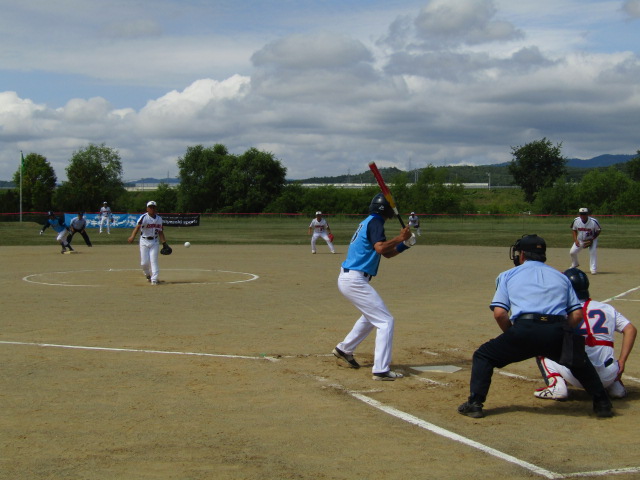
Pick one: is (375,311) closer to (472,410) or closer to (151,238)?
(472,410)

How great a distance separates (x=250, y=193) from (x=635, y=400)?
101274mm

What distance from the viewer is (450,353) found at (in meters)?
10.1

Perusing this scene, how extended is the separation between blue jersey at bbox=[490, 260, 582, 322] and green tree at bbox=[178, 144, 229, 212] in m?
105

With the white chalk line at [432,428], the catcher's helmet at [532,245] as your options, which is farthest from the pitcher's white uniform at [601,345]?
the white chalk line at [432,428]

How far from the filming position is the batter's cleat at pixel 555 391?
7621mm

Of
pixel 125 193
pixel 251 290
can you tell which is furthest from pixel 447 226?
pixel 125 193

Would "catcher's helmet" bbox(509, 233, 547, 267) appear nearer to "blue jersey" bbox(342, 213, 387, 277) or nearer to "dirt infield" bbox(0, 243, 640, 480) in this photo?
"dirt infield" bbox(0, 243, 640, 480)

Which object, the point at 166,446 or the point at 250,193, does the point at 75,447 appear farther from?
the point at 250,193

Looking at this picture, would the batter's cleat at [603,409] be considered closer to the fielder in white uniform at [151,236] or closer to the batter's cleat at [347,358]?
the batter's cleat at [347,358]

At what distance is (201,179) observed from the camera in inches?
4532

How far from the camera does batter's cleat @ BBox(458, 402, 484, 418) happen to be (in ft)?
22.8

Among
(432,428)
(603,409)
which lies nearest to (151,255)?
(432,428)

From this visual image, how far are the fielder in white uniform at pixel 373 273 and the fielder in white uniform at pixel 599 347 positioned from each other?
1.79 m

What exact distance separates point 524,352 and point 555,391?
3.33ft
